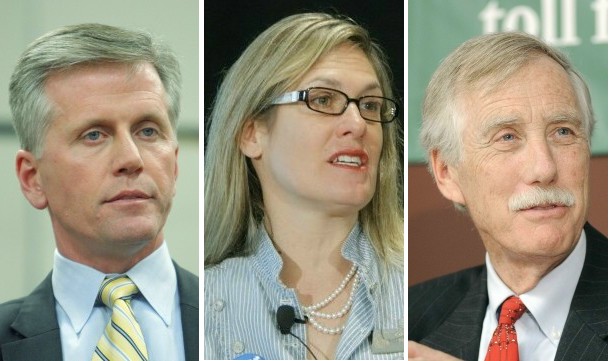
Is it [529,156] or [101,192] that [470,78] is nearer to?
[529,156]

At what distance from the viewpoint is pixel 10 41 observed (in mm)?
3566

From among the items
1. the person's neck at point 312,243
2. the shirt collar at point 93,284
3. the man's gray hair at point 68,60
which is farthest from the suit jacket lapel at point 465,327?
the man's gray hair at point 68,60

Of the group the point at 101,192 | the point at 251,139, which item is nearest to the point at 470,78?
the point at 251,139

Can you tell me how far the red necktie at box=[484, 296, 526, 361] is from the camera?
3296mm

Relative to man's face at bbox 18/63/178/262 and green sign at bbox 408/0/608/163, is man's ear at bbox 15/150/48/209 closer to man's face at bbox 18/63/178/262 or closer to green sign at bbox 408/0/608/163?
man's face at bbox 18/63/178/262

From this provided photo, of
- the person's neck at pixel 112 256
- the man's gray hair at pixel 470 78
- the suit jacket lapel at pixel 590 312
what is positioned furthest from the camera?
the person's neck at pixel 112 256

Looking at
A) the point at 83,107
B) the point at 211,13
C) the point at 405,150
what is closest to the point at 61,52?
the point at 83,107

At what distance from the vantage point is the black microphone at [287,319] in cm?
339

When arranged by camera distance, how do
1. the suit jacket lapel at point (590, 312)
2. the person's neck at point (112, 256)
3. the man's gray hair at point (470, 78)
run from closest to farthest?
the suit jacket lapel at point (590, 312) < the man's gray hair at point (470, 78) < the person's neck at point (112, 256)

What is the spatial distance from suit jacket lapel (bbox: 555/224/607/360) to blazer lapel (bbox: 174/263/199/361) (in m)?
1.20

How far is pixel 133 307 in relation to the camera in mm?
3469

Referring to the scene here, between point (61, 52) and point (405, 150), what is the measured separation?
121cm

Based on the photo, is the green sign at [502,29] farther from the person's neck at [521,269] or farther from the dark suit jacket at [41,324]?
the dark suit jacket at [41,324]

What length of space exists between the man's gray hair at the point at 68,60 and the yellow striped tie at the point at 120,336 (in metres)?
0.57
